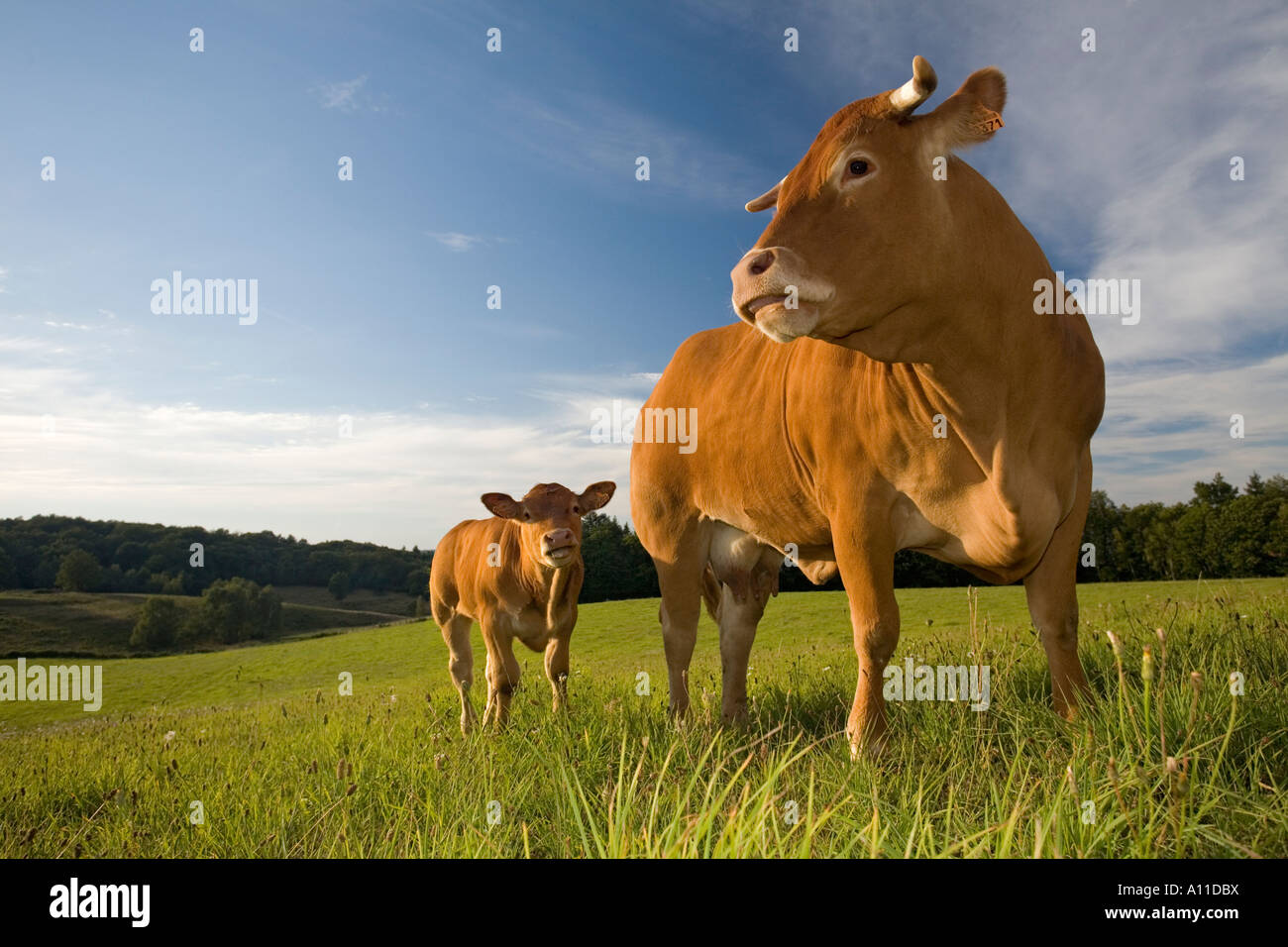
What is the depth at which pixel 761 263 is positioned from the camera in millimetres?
3047

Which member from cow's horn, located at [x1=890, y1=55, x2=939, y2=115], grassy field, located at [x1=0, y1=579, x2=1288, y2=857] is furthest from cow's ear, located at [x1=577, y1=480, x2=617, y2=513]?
cow's horn, located at [x1=890, y1=55, x2=939, y2=115]

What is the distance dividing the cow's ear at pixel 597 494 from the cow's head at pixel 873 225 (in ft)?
15.1

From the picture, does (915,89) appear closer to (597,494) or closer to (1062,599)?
(1062,599)

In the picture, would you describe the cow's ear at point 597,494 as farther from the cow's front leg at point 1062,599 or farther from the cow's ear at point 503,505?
the cow's front leg at point 1062,599

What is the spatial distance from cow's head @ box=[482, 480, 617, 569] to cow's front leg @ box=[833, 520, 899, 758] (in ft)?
11.9

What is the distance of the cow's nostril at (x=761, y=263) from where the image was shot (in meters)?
3.04

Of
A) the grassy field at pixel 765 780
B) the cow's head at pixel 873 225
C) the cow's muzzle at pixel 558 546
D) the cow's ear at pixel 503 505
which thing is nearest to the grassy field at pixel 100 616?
the cow's ear at pixel 503 505

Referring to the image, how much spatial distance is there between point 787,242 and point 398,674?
22457mm

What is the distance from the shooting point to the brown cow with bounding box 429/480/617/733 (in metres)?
7.21

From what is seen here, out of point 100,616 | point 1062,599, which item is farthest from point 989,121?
point 100,616

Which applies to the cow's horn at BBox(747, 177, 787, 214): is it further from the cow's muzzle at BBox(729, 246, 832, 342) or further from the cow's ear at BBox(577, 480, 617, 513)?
the cow's ear at BBox(577, 480, 617, 513)

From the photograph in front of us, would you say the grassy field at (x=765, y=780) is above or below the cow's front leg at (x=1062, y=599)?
below

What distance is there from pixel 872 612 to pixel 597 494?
438cm
